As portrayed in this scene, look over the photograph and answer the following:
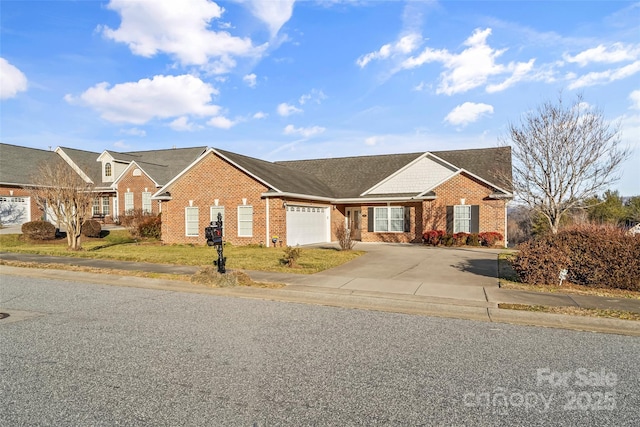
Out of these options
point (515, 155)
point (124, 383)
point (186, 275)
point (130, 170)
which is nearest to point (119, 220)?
point (130, 170)

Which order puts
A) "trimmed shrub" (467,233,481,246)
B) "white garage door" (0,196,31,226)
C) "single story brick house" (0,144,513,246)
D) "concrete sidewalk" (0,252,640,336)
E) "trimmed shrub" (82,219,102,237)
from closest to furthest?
1. "concrete sidewalk" (0,252,640,336)
2. "single story brick house" (0,144,513,246)
3. "trimmed shrub" (467,233,481,246)
4. "trimmed shrub" (82,219,102,237)
5. "white garage door" (0,196,31,226)

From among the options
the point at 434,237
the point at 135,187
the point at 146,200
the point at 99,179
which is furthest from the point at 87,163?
the point at 434,237

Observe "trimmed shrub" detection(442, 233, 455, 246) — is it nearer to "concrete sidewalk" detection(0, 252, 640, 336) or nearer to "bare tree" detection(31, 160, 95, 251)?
"concrete sidewalk" detection(0, 252, 640, 336)

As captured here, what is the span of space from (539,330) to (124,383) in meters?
6.41

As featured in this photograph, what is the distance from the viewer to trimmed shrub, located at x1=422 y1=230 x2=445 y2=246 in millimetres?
23578

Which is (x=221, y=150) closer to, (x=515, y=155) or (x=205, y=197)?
(x=205, y=197)

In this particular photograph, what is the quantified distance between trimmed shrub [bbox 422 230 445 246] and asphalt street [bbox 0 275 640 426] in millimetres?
16312

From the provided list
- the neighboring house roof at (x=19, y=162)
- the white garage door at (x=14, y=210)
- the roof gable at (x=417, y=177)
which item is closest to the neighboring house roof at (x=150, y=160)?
the neighboring house roof at (x=19, y=162)

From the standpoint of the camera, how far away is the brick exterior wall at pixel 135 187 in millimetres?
34306

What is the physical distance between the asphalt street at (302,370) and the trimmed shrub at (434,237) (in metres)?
16.3

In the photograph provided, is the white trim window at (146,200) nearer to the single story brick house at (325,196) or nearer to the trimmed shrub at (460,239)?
the single story brick house at (325,196)

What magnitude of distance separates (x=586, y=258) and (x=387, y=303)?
18.3 feet

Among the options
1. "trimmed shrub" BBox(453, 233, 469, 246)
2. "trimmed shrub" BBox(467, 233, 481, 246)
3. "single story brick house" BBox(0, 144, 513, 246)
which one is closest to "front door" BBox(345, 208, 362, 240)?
"single story brick house" BBox(0, 144, 513, 246)

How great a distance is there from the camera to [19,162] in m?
34.6
